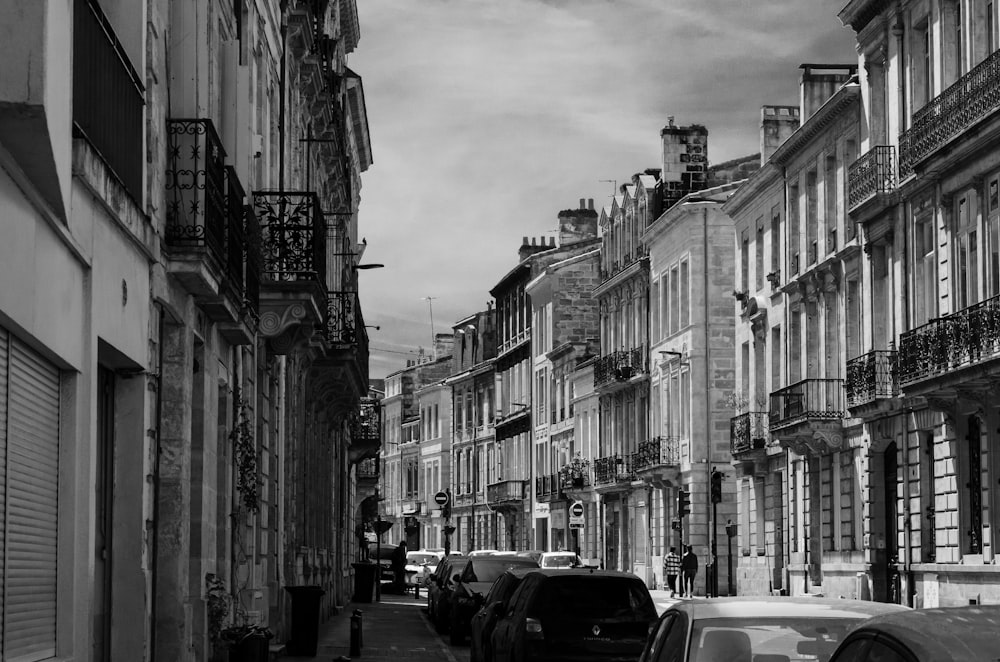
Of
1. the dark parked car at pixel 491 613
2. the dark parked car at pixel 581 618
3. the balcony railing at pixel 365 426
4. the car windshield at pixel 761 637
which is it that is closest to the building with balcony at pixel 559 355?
the balcony railing at pixel 365 426

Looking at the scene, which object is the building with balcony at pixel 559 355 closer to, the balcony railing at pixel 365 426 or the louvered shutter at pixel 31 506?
the balcony railing at pixel 365 426

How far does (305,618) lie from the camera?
25.8 meters

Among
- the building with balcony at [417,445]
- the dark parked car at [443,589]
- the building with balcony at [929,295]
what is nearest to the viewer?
the building with balcony at [929,295]

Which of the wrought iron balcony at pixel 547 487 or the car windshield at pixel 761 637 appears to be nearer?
the car windshield at pixel 761 637

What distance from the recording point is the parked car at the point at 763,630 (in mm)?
9797

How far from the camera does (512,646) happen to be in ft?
60.1

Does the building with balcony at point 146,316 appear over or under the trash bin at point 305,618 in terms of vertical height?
over

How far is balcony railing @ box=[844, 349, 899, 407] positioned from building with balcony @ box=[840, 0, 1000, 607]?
0.14 ft

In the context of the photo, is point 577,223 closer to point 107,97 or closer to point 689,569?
point 689,569

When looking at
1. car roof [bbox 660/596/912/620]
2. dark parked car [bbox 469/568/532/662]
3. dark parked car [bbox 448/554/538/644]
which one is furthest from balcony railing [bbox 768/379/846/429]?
car roof [bbox 660/596/912/620]

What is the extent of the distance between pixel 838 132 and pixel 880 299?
5386 mm

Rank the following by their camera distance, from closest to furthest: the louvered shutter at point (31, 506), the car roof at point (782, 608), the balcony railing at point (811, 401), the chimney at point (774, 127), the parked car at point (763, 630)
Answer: the parked car at point (763, 630) → the car roof at point (782, 608) → the louvered shutter at point (31, 506) → the balcony railing at point (811, 401) → the chimney at point (774, 127)

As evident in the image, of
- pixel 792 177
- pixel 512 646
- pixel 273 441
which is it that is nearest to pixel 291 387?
pixel 273 441

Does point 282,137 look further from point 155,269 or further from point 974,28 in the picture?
point 974,28
